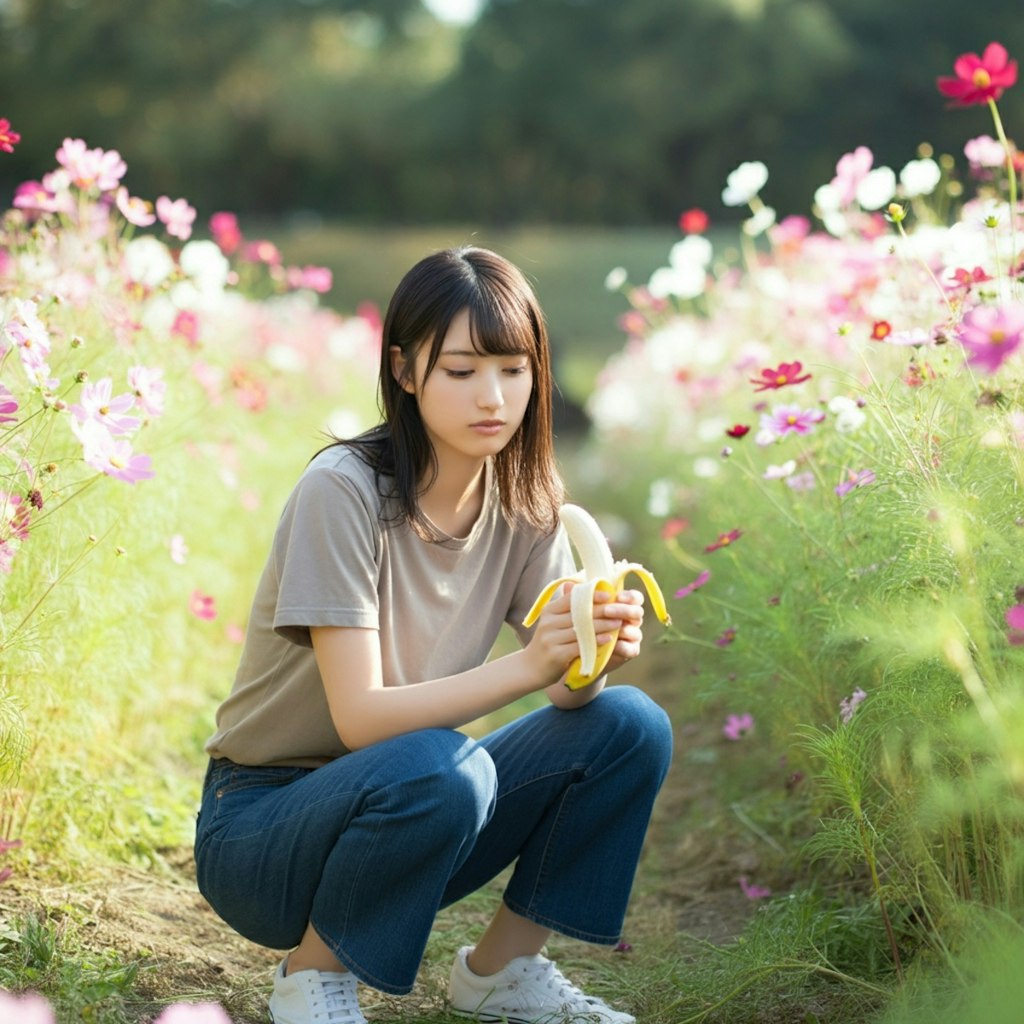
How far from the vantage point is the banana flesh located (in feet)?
4.79

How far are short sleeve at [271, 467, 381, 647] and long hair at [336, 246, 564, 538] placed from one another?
85 mm

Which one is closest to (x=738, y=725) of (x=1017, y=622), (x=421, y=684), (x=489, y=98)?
(x=421, y=684)

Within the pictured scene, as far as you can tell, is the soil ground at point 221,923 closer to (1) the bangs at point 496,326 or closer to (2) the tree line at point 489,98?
(1) the bangs at point 496,326

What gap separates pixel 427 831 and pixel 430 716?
13 cm

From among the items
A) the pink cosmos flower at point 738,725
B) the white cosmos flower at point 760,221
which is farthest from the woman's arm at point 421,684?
the white cosmos flower at point 760,221

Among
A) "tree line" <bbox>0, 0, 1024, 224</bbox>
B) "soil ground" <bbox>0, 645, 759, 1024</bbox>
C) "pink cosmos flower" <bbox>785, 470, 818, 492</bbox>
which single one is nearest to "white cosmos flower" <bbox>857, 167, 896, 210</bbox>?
"pink cosmos flower" <bbox>785, 470, 818, 492</bbox>

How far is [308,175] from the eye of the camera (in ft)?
64.7

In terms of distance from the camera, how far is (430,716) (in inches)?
59.6

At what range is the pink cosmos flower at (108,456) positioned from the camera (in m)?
1.48

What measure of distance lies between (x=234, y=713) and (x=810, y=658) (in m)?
0.87

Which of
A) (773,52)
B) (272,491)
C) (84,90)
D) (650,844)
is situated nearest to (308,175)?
(84,90)

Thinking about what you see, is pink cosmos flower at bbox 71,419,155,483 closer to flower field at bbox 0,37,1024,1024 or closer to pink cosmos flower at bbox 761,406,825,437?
flower field at bbox 0,37,1024,1024

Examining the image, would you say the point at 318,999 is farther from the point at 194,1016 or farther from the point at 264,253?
the point at 264,253

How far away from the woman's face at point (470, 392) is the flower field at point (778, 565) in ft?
1.12
